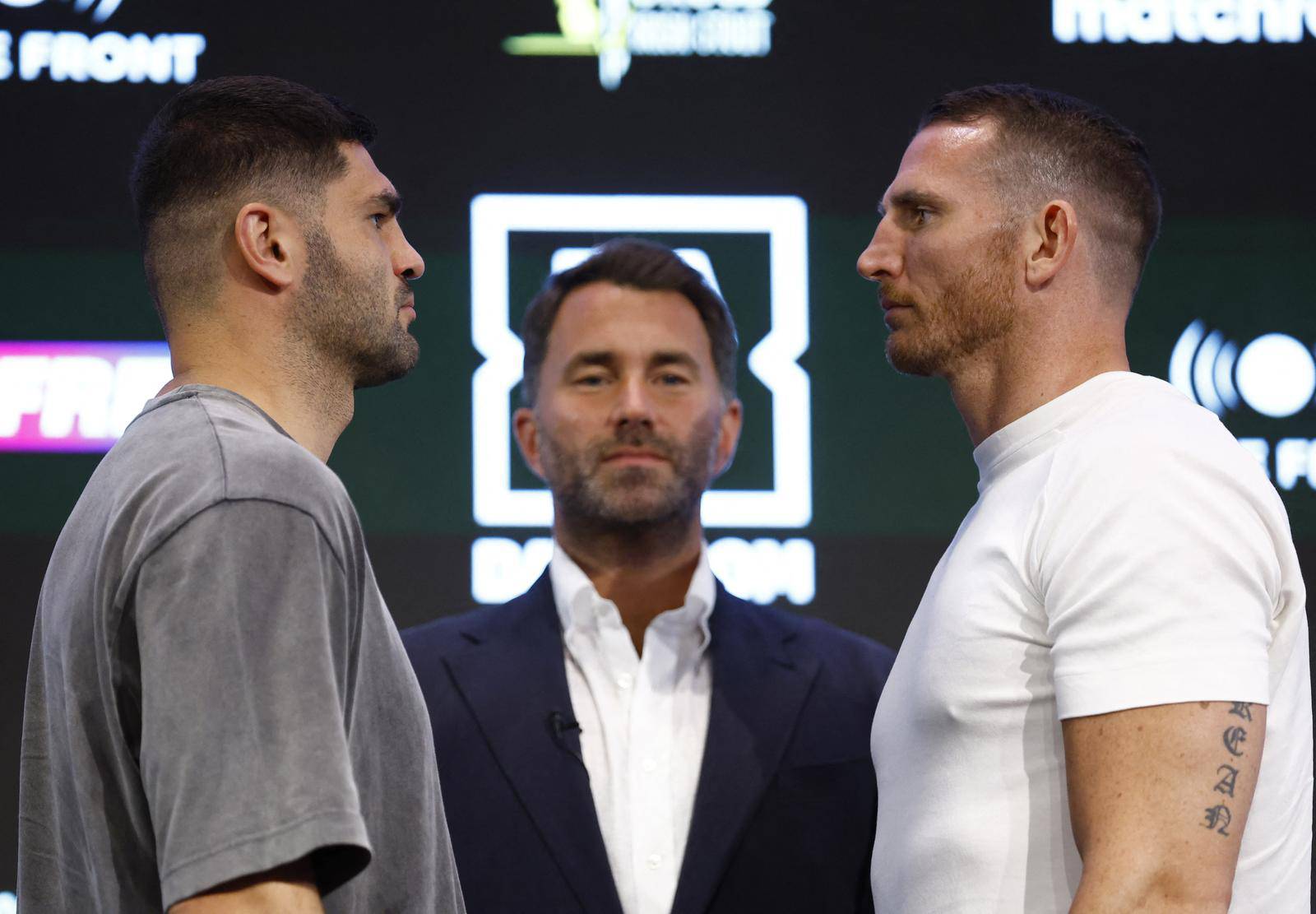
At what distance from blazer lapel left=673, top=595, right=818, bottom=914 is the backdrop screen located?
399 millimetres

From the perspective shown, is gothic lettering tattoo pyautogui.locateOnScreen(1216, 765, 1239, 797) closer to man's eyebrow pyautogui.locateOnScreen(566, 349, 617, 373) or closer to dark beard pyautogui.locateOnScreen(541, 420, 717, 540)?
dark beard pyautogui.locateOnScreen(541, 420, 717, 540)

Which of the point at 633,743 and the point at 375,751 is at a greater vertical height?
the point at 375,751

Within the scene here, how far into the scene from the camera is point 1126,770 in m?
1.48

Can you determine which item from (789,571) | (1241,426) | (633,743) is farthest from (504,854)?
(1241,426)

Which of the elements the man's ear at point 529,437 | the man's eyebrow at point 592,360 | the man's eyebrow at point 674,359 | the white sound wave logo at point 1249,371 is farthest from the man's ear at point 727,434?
the white sound wave logo at point 1249,371

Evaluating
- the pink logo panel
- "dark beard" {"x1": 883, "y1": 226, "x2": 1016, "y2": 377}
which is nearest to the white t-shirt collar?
"dark beard" {"x1": 883, "y1": 226, "x2": 1016, "y2": 377}

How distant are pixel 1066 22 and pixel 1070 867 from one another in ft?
7.42

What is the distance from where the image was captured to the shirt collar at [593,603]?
272cm

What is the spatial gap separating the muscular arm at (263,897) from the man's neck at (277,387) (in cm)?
48

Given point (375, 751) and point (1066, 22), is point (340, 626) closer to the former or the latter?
point (375, 751)

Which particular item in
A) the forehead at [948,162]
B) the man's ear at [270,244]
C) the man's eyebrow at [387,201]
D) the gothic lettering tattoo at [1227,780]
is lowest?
the gothic lettering tattoo at [1227,780]

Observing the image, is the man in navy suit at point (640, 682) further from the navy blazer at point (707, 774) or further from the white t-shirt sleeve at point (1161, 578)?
the white t-shirt sleeve at point (1161, 578)

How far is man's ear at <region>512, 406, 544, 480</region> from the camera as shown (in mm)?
2971

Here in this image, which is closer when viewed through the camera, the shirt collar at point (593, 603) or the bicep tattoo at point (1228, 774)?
the bicep tattoo at point (1228, 774)
